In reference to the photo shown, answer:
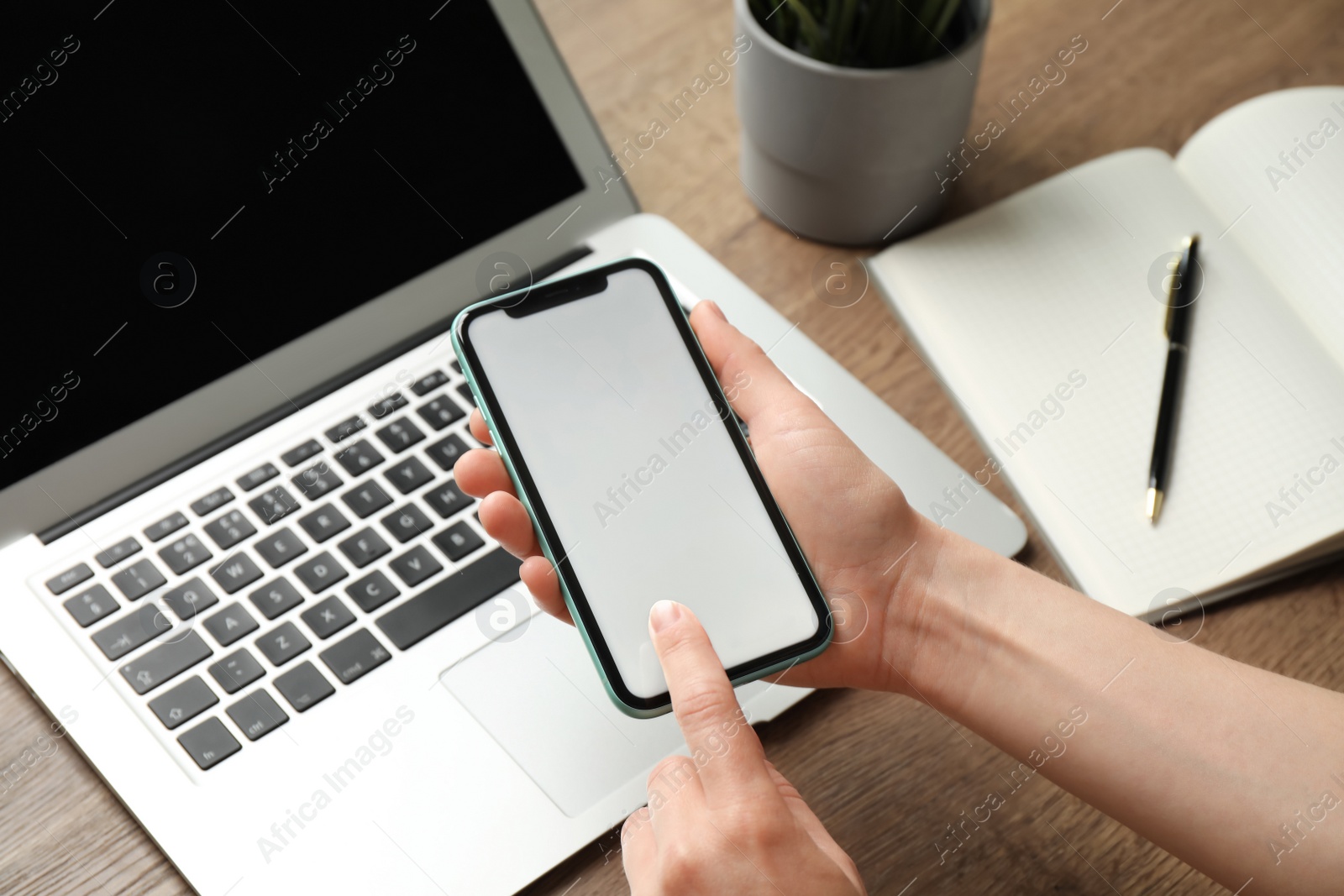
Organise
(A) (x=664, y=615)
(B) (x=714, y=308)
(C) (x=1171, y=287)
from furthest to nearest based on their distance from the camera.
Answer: (C) (x=1171, y=287) < (B) (x=714, y=308) < (A) (x=664, y=615)

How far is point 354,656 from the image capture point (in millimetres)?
542

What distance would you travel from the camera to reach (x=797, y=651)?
0.51m

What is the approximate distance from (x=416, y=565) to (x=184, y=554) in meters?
0.13

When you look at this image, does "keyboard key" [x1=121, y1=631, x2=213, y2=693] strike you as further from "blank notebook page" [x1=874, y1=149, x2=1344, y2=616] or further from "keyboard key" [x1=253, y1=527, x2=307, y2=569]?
"blank notebook page" [x1=874, y1=149, x2=1344, y2=616]

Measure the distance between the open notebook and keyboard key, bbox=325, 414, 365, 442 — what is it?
14.9 inches

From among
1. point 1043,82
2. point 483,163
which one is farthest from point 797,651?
point 1043,82

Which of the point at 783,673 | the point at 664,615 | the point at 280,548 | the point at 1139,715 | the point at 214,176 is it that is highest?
the point at 214,176

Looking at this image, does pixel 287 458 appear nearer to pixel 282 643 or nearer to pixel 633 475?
pixel 282 643

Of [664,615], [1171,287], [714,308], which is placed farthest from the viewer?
[1171,287]

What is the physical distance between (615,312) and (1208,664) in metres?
0.39

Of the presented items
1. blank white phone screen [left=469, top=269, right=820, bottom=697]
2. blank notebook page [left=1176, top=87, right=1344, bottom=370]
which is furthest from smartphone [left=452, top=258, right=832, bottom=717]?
blank notebook page [left=1176, top=87, right=1344, bottom=370]

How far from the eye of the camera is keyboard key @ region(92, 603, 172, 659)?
533 mm

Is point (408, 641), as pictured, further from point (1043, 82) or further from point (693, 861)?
point (1043, 82)

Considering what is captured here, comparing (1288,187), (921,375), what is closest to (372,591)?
(921,375)
